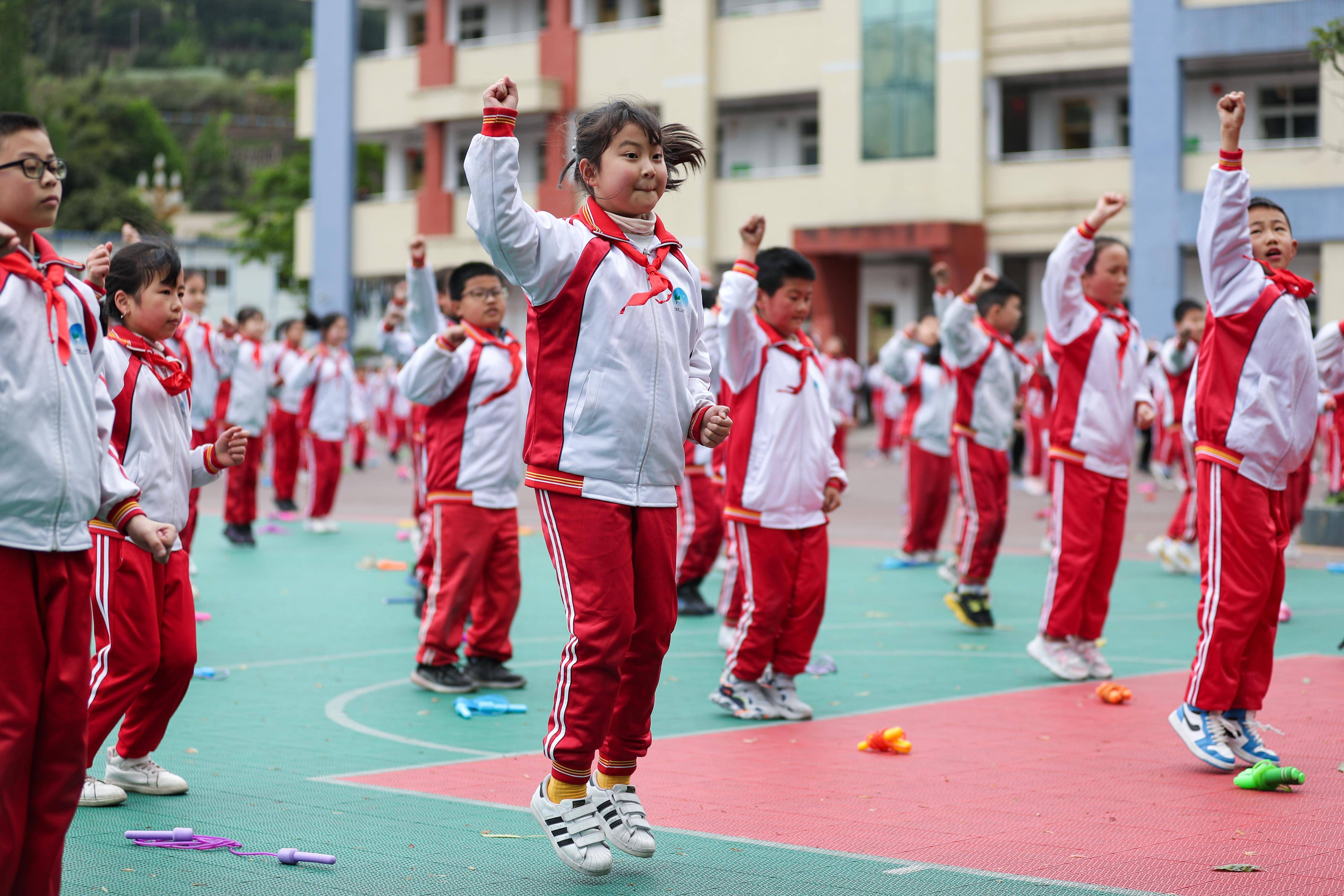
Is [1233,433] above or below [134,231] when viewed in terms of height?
below

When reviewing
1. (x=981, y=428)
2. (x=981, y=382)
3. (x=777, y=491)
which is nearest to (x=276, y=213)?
(x=981, y=382)

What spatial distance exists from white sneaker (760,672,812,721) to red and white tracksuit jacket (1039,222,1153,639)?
5.34 ft

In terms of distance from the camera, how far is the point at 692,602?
1092 cm

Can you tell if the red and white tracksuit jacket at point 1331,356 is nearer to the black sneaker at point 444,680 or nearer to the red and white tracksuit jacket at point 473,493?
the red and white tracksuit jacket at point 473,493

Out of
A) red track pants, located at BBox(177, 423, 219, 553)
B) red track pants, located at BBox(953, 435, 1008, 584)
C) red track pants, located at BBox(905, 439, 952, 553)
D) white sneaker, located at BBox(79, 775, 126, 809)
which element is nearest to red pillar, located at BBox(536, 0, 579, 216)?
red track pants, located at BBox(177, 423, 219, 553)

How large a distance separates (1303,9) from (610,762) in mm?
27803

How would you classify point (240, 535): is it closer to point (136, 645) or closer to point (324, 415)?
point (324, 415)

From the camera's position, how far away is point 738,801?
18.1 feet

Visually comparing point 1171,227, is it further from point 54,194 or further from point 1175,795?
point 54,194

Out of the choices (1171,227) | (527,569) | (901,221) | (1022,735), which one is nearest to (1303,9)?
(1171,227)

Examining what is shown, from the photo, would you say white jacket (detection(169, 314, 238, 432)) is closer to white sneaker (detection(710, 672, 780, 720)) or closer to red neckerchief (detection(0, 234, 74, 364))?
white sneaker (detection(710, 672, 780, 720))

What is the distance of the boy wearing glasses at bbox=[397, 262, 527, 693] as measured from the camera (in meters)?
7.74

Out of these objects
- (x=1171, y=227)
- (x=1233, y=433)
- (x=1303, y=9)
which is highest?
(x=1303, y=9)

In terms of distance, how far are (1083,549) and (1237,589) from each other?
2274 millimetres
